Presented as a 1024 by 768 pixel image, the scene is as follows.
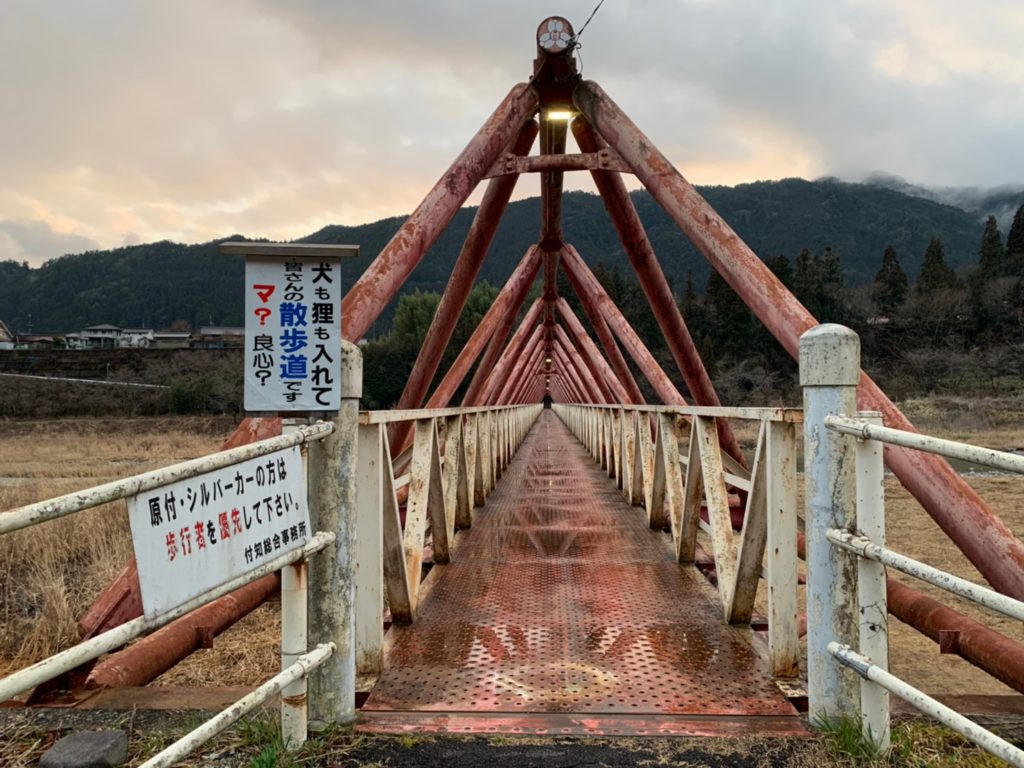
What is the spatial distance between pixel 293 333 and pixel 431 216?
2.95m

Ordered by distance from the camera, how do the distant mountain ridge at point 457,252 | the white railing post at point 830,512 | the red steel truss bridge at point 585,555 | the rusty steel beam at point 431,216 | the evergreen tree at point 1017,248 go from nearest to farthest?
the white railing post at point 830,512 → the red steel truss bridge at point 585,555 → the rusty steel beam at point 431,216 → the evergreen tree at point 1017,248 → the distant mountain ridge at point 457,252

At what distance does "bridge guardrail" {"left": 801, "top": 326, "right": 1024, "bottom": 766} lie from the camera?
219 cm

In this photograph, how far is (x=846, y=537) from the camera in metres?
2.25

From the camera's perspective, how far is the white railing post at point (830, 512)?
2322 millimetres

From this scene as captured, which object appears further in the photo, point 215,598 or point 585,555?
point 585,555

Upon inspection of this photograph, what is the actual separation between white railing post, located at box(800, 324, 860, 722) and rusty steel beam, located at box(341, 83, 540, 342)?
271 centimetres

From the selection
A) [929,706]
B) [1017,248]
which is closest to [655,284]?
[929,706]

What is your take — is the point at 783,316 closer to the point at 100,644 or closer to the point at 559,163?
the point at 559,163

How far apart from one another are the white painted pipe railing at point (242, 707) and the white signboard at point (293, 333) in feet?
2.73

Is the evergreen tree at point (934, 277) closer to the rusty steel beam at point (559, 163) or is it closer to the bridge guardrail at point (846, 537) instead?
the rusty steel beam at point (559, 163)

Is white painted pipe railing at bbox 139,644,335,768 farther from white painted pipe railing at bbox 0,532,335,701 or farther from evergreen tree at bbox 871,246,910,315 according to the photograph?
evergreen tree at bbox 871,246,910,315

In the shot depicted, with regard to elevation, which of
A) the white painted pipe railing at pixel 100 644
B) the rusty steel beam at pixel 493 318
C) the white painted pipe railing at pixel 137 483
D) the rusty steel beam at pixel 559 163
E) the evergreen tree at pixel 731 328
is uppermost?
the evergreen tree at pixel 731 328

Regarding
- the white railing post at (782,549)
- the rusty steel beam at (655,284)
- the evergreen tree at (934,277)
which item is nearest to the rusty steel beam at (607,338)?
the rusty steel beam at (655,284)

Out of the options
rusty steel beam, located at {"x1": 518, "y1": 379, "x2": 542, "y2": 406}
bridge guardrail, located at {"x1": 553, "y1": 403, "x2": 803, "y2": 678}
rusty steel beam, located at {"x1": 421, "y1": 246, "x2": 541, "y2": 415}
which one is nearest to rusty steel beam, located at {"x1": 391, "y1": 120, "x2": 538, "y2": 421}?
rusty steel beam, located at {"x1": 421, "y1": 246, "x2": 541, "y2": 415}
